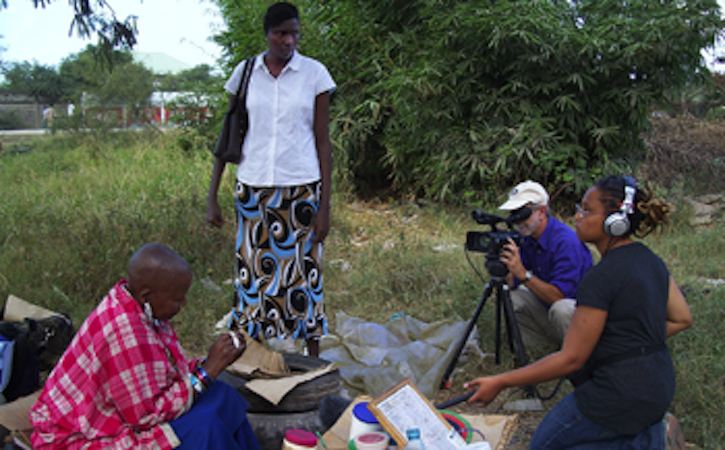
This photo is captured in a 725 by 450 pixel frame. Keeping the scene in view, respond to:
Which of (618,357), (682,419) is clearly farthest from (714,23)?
(618,357)

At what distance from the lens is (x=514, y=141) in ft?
22.7

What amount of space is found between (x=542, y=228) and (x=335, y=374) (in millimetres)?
1433

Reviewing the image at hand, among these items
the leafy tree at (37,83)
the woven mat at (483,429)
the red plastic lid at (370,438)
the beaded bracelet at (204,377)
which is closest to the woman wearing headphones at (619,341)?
the woven mat at (483,429)

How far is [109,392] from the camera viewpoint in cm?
199

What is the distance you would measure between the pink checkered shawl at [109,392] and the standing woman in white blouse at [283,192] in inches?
48.0

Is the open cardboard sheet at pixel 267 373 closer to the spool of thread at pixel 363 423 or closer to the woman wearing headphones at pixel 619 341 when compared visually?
the spool of thread at pixel 363 423

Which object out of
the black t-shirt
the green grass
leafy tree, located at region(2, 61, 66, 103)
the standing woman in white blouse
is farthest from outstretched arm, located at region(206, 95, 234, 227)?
leafy tree, located at region(2, 61, 66, 103)

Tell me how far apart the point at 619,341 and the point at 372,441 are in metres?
0.91

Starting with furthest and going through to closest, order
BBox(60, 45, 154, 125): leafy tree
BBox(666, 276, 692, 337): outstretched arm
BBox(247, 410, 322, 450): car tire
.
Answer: BBox(60, 45, 154, 125): leafy tree → BBox(247, 410, 322, 450): car tire → BBox(666, 276, 692, 337): outstretched arm

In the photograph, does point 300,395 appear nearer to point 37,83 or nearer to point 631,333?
point 631,333

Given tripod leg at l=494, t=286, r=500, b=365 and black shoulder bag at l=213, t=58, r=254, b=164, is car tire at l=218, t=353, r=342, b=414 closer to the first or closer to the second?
tripod leg at l=494, t=286, r=500, b=365

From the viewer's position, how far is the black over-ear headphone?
6.97 feet

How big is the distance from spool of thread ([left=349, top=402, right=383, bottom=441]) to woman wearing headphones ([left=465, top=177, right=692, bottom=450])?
34 centimetres

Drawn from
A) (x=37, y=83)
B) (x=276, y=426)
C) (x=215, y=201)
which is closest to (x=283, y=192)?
(x=215, y=201)
